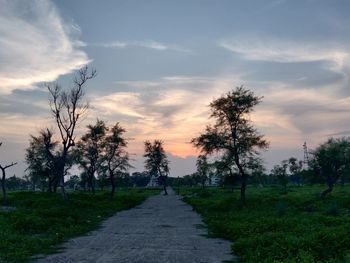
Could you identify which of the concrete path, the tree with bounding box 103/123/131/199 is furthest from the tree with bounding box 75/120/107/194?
the concrete path

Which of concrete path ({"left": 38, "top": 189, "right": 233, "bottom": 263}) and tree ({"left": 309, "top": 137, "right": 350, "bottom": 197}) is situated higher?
tree ({"left": 309, "top": 137, "right": 350, "bottom": 197})

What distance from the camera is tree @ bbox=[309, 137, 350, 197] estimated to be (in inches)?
2117

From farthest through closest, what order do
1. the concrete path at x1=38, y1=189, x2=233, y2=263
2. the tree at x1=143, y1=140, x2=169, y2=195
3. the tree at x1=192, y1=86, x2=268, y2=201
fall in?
1. the tree at x1=143, y1=140, x2=169, y2=195
2. the tree at x1=192, y1=86, x2=268, y2=201
3. the concrete path at x1=38, y1=189, x2=233, y2=263

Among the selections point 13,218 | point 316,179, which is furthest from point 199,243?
point 316,179

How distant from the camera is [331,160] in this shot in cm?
5453

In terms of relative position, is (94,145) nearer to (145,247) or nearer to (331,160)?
(331,160)

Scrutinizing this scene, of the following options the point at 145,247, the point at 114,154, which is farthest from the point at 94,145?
the point at 145,247

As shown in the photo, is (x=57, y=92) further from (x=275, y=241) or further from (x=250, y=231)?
(x=275, y=241)

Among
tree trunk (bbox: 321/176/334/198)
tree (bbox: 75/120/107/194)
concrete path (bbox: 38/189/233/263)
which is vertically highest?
tree (bbox: 75/120/107/194)

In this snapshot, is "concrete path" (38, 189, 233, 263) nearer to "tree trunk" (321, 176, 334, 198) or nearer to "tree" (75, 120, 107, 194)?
"tree trunk" (321, 176, 334, 198)

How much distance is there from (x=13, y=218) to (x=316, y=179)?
4087cm

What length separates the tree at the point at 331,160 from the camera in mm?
53781

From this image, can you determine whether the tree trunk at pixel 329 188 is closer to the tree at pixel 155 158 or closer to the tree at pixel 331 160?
the tree at pixel 331 160

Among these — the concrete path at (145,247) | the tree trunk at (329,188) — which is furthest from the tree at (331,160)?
the concrete path at (145,247)
